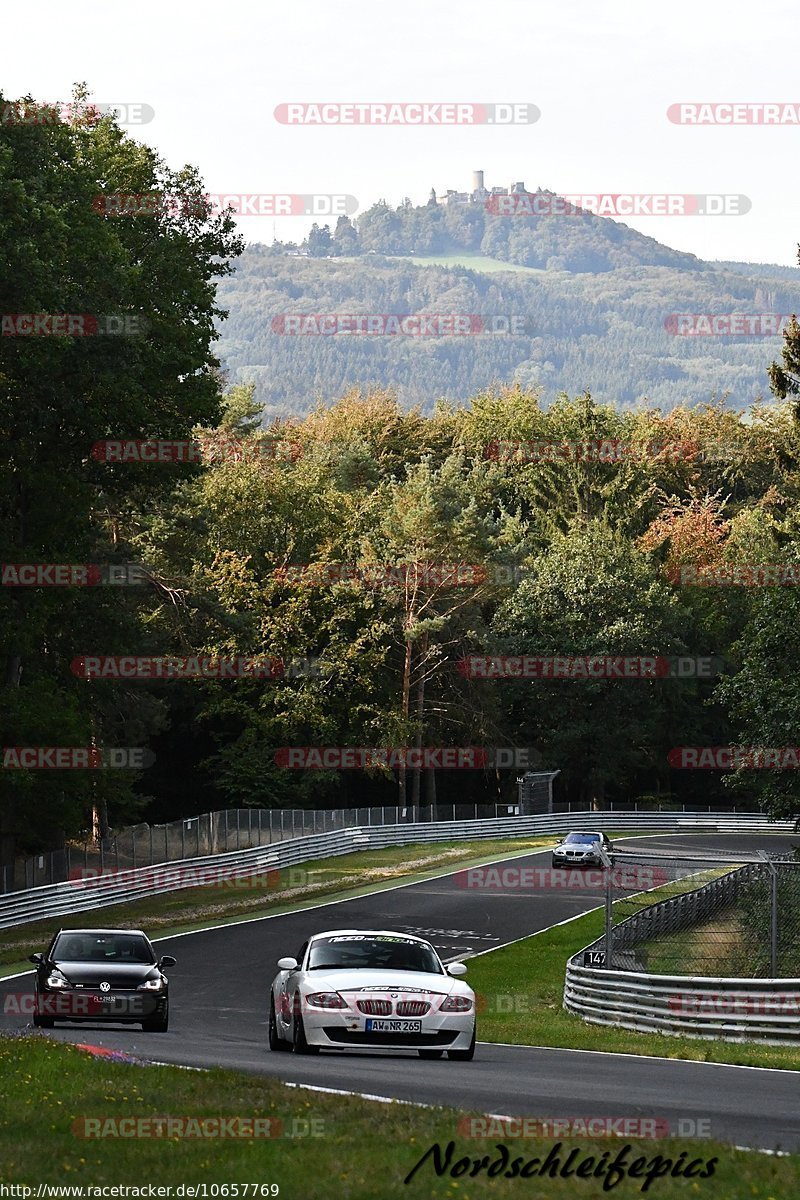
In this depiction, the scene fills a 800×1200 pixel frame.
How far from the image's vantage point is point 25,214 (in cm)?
3659

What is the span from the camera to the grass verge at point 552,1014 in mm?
19531

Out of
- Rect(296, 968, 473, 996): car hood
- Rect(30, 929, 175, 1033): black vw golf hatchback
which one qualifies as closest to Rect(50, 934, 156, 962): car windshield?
Rect(30, 929, 175, 1033): black vw golf hatchback

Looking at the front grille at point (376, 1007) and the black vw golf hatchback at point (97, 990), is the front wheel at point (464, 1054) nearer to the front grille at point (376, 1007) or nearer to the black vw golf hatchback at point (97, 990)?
the front grille at point (376, 1007)

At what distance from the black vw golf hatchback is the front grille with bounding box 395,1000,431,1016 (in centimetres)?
625

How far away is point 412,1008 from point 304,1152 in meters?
7.15

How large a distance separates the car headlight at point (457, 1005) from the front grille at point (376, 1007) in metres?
0.53

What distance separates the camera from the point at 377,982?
16.9 meters

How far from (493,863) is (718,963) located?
94.7ft

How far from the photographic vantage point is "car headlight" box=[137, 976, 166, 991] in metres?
22.1
